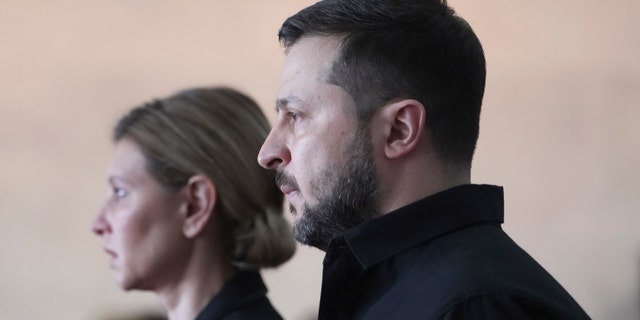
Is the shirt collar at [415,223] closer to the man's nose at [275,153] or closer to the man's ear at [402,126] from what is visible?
the man's ear at [402,126]

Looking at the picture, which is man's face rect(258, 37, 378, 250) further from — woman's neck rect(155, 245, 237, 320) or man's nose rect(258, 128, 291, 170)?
woman's neck rect(155, 245, 237, 320)

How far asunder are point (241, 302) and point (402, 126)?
2.85ft

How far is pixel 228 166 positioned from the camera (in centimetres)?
248

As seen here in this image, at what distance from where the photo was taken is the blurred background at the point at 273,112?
17.4 feet

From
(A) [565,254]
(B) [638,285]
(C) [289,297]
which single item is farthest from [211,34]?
(B) [638,285]

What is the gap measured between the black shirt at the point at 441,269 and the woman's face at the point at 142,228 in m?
0.88

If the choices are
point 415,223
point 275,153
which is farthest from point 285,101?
point 415,223

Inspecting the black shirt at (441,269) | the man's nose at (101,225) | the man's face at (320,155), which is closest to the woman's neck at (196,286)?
the man's nose at (101,225)

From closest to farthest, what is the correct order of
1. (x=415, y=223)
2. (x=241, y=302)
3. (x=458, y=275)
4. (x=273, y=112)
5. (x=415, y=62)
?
(x=458, y=275) < (x=415, y=223) < (x=415, y=62) < (x=241, y=302) < (x=273, y=112)

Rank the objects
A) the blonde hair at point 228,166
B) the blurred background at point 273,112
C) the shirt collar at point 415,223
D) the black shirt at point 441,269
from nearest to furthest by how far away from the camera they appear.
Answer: the black shirt at point 441,269
the shirt collar at point 415,223
the blonde hair at point 228,166
the blurred background at point 273,112

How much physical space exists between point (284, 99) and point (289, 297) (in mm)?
3633

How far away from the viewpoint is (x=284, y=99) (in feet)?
5.78

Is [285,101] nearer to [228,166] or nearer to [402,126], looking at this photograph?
[402,126]

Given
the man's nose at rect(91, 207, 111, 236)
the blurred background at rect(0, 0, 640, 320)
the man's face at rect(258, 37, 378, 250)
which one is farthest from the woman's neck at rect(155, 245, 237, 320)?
the blurred background at rect(0, 0, 640, 320)
